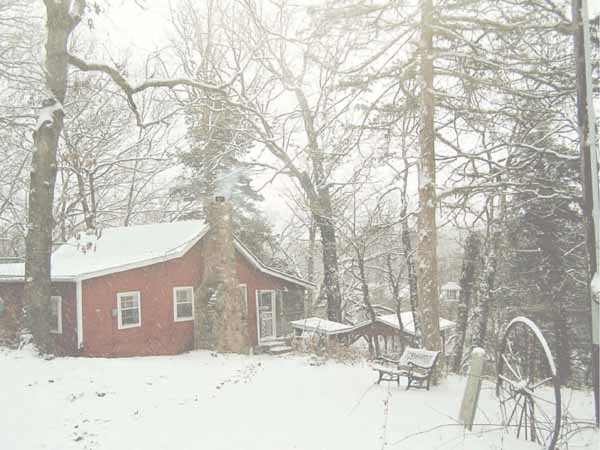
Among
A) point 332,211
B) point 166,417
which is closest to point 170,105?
point 332,211

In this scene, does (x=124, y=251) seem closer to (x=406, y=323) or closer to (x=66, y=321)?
(x=66, y=321)

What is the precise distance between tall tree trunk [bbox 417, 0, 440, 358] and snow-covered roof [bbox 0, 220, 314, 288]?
29.5 ft

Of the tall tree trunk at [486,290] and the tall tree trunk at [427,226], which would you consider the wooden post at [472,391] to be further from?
the tall tree trunk at [486,290]

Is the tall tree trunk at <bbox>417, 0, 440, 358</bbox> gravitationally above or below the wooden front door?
above

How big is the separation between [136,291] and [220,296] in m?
2.53

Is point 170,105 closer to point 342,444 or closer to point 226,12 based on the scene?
point 226,12

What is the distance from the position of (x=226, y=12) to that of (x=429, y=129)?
47.1 feet

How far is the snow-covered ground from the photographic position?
5.75m

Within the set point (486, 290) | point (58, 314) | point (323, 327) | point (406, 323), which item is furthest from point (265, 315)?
point (486, 290)

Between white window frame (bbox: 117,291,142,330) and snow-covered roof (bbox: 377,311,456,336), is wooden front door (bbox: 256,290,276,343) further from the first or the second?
white window frame (bbox: 117,291,142,330)

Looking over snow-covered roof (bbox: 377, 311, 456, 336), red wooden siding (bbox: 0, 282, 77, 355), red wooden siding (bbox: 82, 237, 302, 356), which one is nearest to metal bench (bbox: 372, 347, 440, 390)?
red wooden siding (bbox: 82, 237, 302, 356)

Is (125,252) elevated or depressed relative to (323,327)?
elevated

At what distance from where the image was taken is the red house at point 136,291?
46.7 feet

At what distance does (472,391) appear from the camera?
6.16 metres
